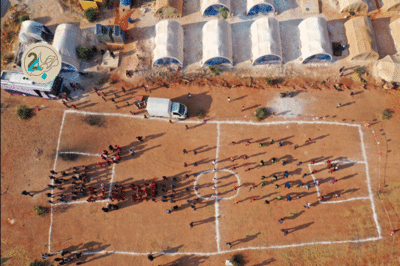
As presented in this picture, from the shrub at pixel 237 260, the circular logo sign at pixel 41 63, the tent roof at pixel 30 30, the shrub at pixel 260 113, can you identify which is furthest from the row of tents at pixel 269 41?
the shrub at pixel 237 260

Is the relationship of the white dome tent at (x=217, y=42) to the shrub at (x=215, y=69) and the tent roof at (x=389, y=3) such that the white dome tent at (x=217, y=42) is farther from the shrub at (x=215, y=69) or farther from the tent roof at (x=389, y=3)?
the tent roof at (x=389, y=3)

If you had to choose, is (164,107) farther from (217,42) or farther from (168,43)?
(217,42)

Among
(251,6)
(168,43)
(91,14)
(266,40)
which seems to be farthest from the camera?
(91,14)

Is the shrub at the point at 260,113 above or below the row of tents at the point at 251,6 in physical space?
below

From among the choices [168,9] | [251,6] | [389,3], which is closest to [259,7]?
[251,6]

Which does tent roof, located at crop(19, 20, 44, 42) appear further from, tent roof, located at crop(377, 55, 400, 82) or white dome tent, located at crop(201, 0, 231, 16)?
tent roof, located at crop(377, 55, 400, 82)

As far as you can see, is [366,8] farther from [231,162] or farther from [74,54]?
[74,54]
